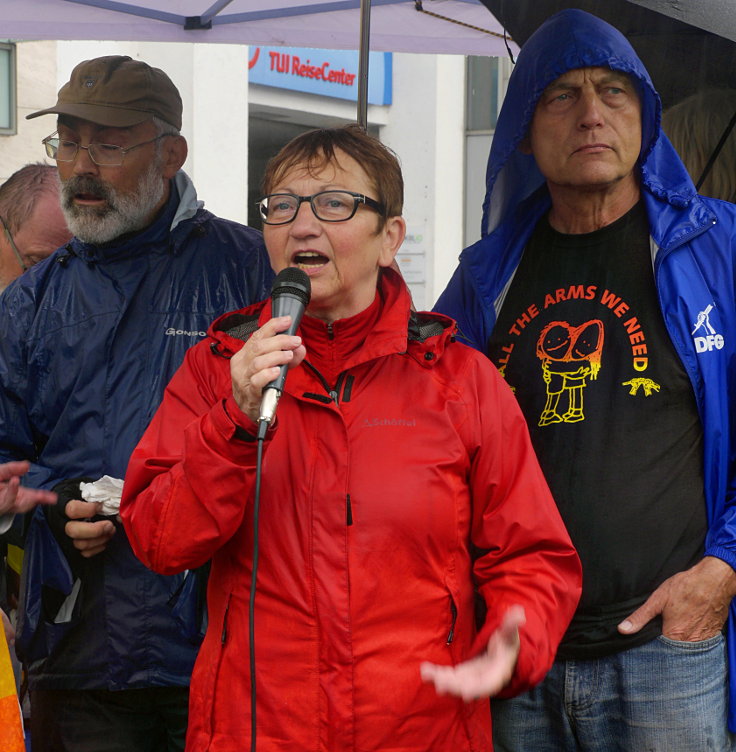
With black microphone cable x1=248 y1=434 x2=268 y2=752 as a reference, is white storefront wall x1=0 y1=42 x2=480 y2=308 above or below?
above

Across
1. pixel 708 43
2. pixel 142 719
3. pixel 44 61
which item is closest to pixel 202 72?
pixel 44 61

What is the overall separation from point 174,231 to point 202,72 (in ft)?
27.0

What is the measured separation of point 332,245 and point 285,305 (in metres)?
0.35

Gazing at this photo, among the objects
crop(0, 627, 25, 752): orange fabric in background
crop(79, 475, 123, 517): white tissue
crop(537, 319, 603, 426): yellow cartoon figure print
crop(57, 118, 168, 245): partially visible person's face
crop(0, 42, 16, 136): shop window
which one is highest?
crop(0, 42, 16, 136): shop window

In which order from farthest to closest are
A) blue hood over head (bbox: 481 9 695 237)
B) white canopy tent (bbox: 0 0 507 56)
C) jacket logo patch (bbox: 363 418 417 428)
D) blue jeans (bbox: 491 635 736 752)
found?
white canopy tent (bbox: 0 0 507 56), blue hood over head (bbox: 481 9 695 237), blue jeans (bbox: 491 635 736 752), jacket logo patch (bbox: 363 418 417 428)

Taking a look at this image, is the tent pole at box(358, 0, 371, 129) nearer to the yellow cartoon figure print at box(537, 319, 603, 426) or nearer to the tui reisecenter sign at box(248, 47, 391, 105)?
the yellow cartoon figure print at box(537, 319, 603, 426)

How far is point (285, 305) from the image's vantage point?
198cm

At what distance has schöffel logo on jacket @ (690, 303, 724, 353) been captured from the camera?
2557 millimetres

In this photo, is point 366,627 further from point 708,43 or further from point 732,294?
point 708,43

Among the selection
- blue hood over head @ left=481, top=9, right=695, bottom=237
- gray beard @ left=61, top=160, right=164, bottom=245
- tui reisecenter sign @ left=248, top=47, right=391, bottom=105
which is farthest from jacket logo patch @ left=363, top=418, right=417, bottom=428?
tui reisecenter sign @ left=248, top=47, right=391, bottom=105

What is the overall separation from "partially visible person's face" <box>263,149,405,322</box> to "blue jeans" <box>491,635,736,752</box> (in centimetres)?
100

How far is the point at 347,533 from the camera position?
7.07ft

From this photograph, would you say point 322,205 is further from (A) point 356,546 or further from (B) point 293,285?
(A) point 356,546

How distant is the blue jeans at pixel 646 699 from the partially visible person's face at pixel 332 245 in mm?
995
